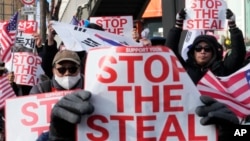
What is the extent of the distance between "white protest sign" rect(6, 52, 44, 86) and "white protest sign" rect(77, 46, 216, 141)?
564 cm

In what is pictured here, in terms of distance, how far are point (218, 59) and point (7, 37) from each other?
5.19 meters

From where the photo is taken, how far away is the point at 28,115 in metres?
4.27

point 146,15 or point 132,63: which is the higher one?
point 146,15

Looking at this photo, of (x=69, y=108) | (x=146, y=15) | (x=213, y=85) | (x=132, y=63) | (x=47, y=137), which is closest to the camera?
(x=69, y=108)

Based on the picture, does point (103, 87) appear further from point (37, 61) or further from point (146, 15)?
point (146, 15)

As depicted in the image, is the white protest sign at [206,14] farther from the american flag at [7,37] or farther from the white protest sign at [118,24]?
the american flag at [7,37]

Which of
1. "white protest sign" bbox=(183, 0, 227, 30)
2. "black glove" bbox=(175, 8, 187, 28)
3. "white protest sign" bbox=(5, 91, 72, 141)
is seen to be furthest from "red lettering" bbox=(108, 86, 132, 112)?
"white protest sign" bbox=(183, 0, 227, 30)

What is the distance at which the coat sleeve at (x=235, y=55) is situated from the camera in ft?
18.9

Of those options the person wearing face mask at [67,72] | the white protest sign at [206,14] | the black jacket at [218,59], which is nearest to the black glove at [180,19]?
the black jacket at [218,59]

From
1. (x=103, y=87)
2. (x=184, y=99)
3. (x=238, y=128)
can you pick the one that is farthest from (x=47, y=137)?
(x=238, y=128)

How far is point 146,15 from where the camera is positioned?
27.4 metres

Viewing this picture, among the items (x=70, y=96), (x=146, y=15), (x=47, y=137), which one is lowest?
(x=47, y=137)

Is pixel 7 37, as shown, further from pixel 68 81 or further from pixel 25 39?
pixel 68 81

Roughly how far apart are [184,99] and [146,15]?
2400 cm
